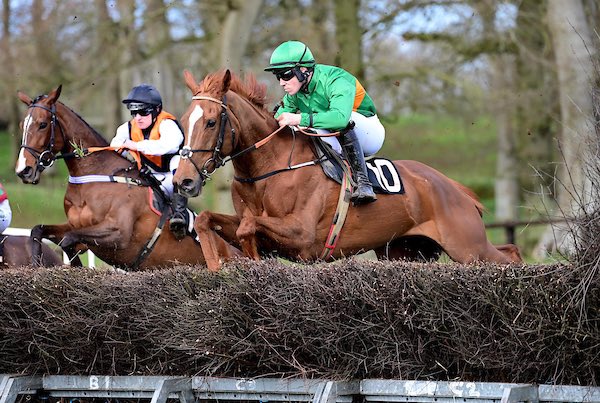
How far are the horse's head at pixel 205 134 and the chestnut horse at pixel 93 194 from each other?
178 cm

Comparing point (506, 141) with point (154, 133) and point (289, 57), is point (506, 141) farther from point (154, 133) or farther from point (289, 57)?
point (289, 57)

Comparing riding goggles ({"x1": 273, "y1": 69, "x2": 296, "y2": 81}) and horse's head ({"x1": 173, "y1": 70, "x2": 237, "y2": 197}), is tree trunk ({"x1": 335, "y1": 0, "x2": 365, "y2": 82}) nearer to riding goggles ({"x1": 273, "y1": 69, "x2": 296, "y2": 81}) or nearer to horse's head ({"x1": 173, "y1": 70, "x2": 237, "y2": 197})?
riding goggles ({"x1": 273, "y1": 69, "x2": 296, "y2": 81})

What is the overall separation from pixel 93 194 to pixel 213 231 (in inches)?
73.0

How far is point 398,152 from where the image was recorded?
2412cm

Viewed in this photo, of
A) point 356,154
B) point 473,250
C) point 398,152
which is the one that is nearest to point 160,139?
point 356,154

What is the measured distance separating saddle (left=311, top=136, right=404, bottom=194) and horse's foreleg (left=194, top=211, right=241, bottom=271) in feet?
2.69

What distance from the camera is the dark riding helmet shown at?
28.4 ft

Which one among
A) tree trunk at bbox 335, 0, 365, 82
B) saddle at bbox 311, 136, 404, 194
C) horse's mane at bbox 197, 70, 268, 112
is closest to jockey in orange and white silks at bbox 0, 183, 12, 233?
horse's mane at bbox 197, 70, 268, 112

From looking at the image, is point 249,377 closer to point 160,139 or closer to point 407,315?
point 407,315

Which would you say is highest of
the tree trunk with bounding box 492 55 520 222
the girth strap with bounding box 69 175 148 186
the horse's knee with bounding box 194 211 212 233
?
the horse's knee with bounding box 194 211 212 233

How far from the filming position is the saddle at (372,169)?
25.0 feet

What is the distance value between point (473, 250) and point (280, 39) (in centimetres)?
1105

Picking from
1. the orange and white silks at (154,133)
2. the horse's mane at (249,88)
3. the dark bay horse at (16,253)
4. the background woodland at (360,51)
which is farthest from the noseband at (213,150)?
the background woodland at (360,51)

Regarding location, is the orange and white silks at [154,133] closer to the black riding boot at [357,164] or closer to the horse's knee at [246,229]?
the black riding boot at [357,164]
